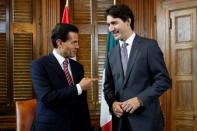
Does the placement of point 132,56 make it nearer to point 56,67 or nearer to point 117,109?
point 117,109

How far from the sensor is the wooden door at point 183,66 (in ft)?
11.6

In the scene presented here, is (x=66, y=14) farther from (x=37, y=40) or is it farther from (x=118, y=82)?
(x=118, y=82)

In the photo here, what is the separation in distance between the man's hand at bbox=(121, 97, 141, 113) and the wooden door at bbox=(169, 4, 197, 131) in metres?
1.72

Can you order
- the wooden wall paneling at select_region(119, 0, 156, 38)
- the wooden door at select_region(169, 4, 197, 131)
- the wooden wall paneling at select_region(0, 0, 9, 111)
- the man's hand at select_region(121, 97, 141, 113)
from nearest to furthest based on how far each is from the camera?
the man's hand at select_region(121, 97, 141, 113)
the wooden door at select_region(169, 4, 197, 131)
the wooden wall paneling at select_region(0, 0, 9, 111)
the wooden wall paneling at select_region(119, 0, 156, 38)

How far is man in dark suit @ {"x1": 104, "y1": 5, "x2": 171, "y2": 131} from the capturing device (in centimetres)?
200

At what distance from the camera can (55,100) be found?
2309 millimetres

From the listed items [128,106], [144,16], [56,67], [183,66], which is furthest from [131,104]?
[144,16]

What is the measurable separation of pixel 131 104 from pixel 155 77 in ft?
0.70

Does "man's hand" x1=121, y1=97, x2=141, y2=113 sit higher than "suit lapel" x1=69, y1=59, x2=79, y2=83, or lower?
lower

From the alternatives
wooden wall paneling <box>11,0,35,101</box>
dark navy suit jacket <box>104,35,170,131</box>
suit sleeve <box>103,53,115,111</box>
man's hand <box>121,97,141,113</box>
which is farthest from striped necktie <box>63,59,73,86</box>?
wooden wall paneling <box>11,0,35,101</box>

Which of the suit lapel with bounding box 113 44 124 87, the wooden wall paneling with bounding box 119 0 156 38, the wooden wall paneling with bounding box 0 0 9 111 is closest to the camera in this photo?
the suit lapel with bounding box 113 44 124 87

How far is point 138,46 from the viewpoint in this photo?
2094 mm

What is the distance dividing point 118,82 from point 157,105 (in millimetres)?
268

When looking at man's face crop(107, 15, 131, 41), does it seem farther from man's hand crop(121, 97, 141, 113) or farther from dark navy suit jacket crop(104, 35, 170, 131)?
man's hand crop(121, 97, 141, 113)
